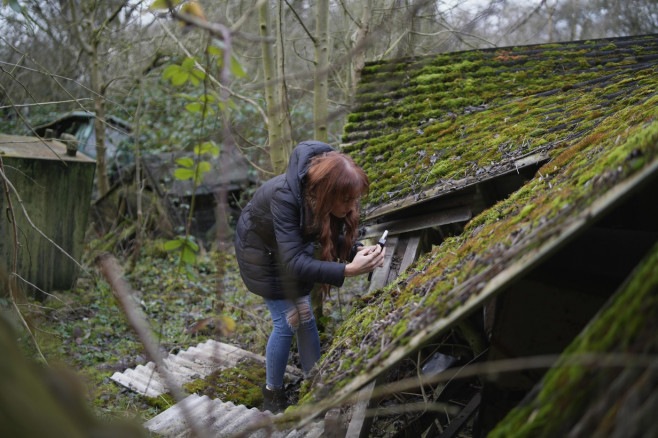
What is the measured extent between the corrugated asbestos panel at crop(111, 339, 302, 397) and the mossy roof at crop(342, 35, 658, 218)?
2123mm

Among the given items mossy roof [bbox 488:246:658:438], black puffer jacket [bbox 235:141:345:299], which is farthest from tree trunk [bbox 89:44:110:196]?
mossy roof [bbox 488:246:658:438]

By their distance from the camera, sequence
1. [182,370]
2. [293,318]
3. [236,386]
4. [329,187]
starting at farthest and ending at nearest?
[182,370], [236,386], [293,318], [329,187]

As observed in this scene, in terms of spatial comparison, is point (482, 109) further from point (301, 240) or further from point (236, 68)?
point (236, 68)

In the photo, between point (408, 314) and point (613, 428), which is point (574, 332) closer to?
point (408, 314)

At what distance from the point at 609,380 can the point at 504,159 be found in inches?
100.0

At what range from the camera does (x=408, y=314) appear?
7.15 feet

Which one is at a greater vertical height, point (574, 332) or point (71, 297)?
point (574, 332)

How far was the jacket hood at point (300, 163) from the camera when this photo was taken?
126 inches

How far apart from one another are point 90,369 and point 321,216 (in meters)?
3.55

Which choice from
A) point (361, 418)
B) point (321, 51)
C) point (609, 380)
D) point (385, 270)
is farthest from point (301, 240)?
point (321, 51)

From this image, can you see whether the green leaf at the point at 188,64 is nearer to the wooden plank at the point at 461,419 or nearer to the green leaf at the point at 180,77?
the green leaf at the point at 180,77

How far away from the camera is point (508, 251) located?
1829 mm

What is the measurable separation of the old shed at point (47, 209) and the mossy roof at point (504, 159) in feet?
13.6

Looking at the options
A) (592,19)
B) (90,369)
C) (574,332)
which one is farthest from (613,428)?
(592,19)
